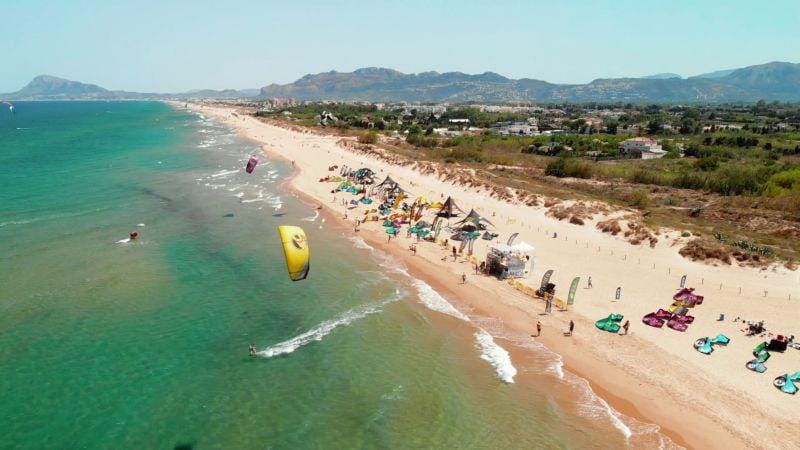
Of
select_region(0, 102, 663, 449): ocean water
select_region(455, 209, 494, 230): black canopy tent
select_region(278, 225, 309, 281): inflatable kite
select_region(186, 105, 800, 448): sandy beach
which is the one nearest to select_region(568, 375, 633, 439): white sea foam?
select_region(0, 102, 663, 449): ocean water

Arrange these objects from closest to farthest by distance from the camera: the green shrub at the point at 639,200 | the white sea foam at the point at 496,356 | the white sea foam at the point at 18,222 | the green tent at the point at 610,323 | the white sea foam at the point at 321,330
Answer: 1. the white sea foam at the point at 496,356
2. the white sea foam at the point at 321,330
3. the green tent at the point at 610,323
4. the white sea foam at the point at 18,222
5. the green shrub at the point at 639,200

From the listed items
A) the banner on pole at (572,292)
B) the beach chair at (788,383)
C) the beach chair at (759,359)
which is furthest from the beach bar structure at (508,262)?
the beach chair at (788,383)

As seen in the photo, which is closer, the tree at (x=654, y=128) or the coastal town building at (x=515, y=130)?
the tree at (x=654, y=128)

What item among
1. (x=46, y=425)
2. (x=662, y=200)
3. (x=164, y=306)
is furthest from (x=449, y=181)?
(x=46, y=425)

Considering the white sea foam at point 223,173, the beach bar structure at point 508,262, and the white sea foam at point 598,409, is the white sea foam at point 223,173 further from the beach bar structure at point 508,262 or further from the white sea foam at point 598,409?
the white sea foam at point 598,409

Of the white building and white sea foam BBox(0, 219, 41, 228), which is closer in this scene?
white sea foam BBox(0, 219, 41, 228)

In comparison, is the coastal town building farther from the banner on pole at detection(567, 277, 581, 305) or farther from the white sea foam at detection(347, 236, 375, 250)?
the banner on pole at detection(567, 277, 581, 305)

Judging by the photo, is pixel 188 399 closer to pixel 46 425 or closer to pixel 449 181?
pixel 46 425
